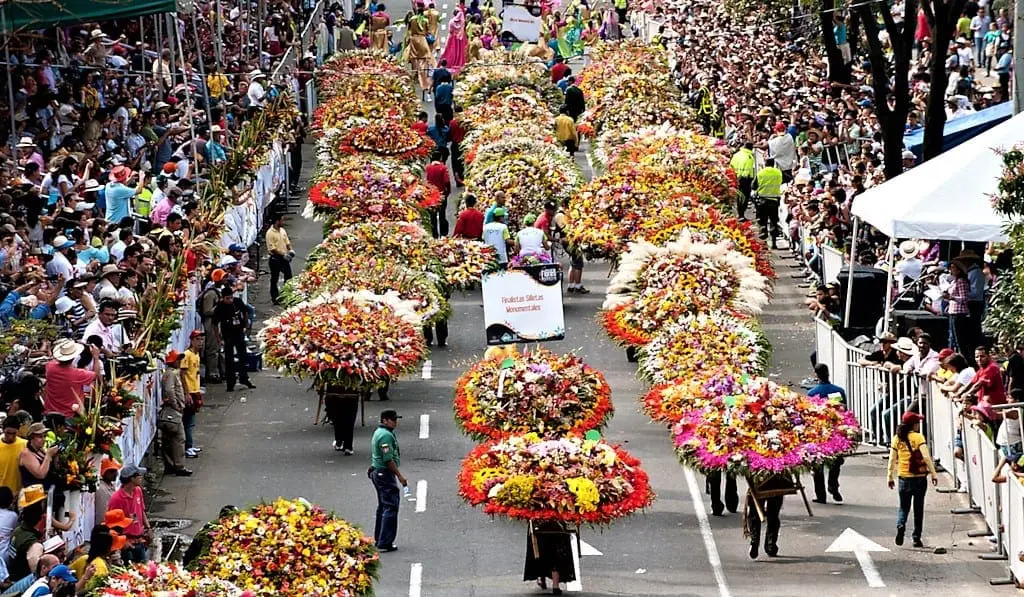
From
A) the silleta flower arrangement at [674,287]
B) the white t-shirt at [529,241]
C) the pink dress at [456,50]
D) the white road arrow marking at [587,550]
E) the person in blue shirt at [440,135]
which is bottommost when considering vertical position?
the white road arrow marking at [587,550]

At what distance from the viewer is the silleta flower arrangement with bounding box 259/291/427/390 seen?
26.2 m

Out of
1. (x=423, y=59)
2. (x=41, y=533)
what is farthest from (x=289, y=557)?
(x=423, y=59)

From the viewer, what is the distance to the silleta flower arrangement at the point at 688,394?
76.6 feet

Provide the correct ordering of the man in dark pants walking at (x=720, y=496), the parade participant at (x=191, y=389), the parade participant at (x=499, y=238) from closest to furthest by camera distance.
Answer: the man in dark pants walking at (x=720, y=496) → the parade participant at (x=191, y=389) → the parade participant at (x=499, y=238)

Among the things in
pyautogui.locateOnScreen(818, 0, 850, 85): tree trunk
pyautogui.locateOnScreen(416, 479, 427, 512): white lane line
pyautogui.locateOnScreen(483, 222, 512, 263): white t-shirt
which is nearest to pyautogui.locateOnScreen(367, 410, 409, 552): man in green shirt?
pyautogui.locateOnScreen(416, 479, 427, 512): white lane line

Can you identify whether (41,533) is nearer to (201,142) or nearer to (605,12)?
(201,142)

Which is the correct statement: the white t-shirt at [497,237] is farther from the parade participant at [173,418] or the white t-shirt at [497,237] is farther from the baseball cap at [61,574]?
the baseball cap at [61,574]

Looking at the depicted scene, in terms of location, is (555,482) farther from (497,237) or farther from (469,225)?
(469,225)

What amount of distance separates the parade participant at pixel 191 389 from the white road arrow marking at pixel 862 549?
301 inches

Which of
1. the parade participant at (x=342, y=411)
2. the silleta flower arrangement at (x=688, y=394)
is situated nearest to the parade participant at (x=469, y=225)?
the parade participant at (x=342, y=411)

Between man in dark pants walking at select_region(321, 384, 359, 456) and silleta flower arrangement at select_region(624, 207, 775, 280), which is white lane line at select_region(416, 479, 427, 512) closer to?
man in dark pants walking at select_region(321, 384, 359, 456)

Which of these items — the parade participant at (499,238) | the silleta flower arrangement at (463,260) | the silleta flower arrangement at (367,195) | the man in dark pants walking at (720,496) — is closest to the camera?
the man in dark pants walking at (720,496)

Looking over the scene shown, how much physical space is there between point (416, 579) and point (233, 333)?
8.01 metres

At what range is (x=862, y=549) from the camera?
22.5 meters
